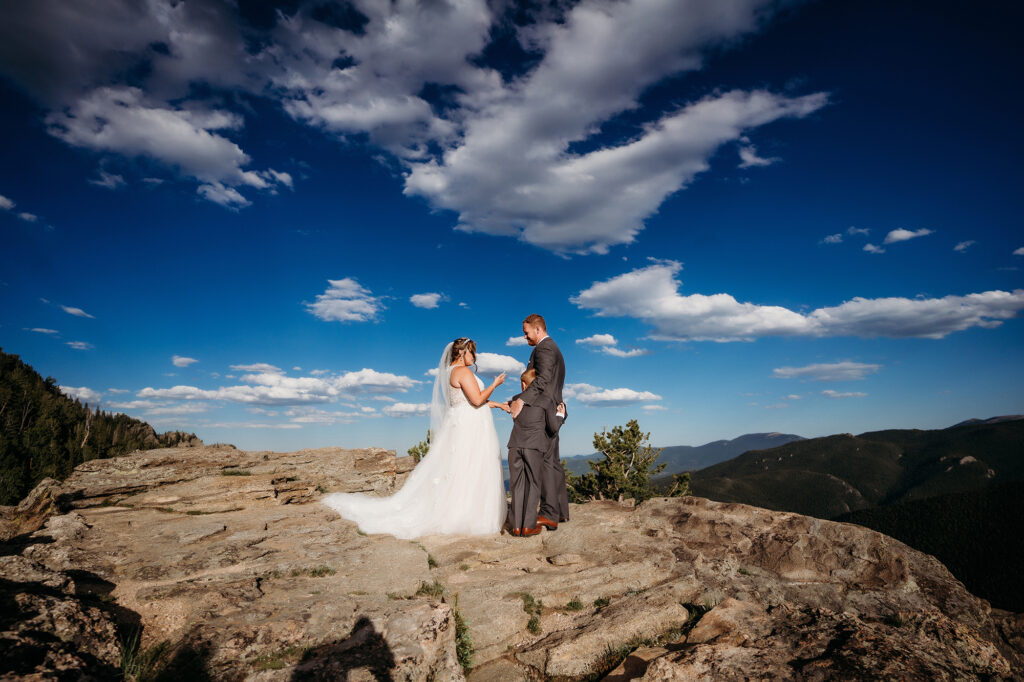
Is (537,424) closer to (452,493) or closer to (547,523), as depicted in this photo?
(547,523)

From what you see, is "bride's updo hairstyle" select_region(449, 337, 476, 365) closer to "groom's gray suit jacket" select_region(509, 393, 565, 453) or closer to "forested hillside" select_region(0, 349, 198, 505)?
"groom's gray suit jacket" select_region(509, 393, 565, 453)

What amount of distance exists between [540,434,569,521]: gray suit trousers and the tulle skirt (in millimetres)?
824

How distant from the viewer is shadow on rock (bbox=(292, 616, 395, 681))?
3512 millimetres

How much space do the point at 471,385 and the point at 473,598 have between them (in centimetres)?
412

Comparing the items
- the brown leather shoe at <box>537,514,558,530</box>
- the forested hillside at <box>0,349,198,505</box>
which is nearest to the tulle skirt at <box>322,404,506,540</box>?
the brown leather shoe at <box>537,514,558,530</box>

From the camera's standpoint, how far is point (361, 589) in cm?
538

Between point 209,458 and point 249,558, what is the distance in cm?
764

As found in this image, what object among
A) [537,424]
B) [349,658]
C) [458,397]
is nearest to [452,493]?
[458,397]

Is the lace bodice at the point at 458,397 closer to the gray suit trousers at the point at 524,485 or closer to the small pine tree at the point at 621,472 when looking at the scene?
the gray suit trousers at the point at 524,485

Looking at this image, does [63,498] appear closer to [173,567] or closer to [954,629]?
[173,567]

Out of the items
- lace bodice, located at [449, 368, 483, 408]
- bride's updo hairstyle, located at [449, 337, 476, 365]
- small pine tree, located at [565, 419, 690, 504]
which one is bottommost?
small pine tree, located at [565, 419, 690, 504]

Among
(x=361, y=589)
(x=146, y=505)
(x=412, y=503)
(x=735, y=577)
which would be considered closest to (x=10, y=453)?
(x=146, y=505)

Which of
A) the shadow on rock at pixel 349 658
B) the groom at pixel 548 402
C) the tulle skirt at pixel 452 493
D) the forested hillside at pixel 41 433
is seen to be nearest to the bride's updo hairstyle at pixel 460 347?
the tulle skirt at pixel 452 493

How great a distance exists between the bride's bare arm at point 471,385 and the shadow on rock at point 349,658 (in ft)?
16.2
